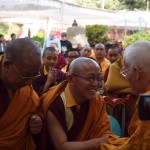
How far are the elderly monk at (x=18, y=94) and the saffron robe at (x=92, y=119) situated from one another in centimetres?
12

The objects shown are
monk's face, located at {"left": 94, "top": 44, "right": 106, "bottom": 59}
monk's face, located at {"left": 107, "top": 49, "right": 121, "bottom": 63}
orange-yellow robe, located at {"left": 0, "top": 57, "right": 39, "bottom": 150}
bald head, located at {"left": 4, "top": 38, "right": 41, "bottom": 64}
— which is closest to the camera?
bald head, located at {"left": 4, "top": 38, "right": 41, "bottom": 64}

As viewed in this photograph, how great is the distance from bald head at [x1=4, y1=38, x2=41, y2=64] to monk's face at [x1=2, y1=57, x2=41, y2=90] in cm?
2

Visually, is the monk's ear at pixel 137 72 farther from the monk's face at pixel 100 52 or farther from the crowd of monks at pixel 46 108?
the monk's face at pixel 100 52

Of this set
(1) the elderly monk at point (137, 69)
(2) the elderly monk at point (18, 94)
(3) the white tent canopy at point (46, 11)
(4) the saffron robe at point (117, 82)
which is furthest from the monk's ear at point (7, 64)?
(3) the white tent canopy at point (46, 11)

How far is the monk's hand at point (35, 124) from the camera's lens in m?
2.63

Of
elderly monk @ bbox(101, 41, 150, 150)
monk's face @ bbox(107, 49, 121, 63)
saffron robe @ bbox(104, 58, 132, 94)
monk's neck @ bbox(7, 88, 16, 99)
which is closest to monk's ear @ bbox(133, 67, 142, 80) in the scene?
elderly monk @ bbox(101, 41, 150, 150)

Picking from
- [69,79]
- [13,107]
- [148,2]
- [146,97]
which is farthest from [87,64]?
[148,2]

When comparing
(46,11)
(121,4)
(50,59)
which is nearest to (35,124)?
(50,59)

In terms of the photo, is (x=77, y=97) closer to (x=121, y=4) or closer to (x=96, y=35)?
(x=96, y=35)

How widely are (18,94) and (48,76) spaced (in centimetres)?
191

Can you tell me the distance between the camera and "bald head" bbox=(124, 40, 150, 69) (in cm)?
232

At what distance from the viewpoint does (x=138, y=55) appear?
7.66ft

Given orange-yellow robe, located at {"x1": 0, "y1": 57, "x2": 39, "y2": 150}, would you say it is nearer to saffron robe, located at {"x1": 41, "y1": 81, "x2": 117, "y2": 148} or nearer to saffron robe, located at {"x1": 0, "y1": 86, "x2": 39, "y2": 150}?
saffron robe, located at {"x1": 0, "y1": 86, "x2": 39, "y2": 150}

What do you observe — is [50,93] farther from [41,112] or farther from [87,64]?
[87,64]
